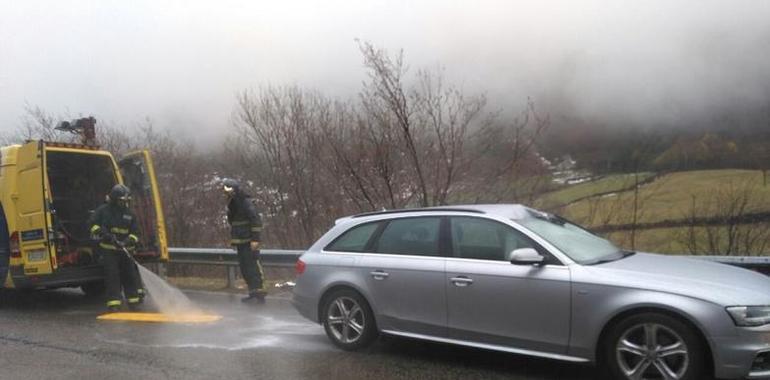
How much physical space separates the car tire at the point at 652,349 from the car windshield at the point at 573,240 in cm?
63

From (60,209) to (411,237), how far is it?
6668 millimetres

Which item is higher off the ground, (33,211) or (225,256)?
(33,211)

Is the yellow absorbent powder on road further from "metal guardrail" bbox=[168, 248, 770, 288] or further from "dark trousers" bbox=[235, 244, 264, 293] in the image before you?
"metal guardrail" bbox=[168, 248, 770, 288]

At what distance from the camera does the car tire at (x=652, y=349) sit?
444cm

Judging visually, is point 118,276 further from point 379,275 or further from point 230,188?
point 379,275

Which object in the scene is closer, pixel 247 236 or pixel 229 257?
pixel 247 236

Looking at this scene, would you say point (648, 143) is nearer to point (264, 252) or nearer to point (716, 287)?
point (264, 252)

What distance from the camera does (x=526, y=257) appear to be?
5.02m

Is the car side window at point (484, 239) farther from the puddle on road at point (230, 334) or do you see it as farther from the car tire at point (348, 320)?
the puddle on road at point (230, 334)

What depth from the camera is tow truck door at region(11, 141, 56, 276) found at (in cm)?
866

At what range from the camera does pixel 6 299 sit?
10180 millimetres

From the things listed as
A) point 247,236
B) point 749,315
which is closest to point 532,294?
point 749,315

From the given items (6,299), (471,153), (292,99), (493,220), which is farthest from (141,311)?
(292,99)

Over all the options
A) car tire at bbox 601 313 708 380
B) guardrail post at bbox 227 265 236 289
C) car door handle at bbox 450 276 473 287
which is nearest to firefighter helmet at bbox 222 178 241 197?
guardrail post at bbox 227 265 236 289
